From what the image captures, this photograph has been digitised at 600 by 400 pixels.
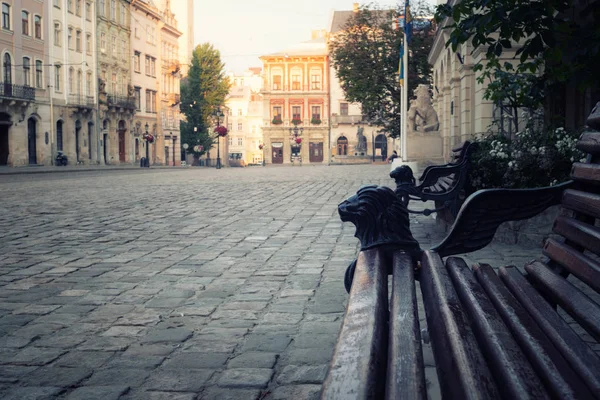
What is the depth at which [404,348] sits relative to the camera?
1703mm

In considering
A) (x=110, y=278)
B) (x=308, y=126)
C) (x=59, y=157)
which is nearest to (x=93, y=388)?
(x=110, y=278)

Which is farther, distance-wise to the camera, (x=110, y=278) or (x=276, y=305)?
(x=110, y=278)

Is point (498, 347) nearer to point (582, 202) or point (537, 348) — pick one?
point (537, 348)

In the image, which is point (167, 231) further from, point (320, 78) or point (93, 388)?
point (320, 78)

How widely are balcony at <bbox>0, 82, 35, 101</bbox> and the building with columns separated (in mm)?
38515

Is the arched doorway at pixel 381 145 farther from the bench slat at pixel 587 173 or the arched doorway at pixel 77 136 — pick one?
the bench slat at pixel 587 173

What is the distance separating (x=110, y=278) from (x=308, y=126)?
242 feet

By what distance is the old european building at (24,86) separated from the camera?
4062cm

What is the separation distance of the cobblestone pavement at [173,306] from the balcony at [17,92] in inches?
1330

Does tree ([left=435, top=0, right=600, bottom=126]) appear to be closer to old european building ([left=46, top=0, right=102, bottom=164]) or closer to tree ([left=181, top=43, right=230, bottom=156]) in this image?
old european building ([left=46, top=0, right=102, bottom=164])

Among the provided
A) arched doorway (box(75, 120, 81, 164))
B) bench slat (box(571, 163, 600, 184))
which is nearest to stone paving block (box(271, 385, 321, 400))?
bench slat (box(571, 163, 600, 184))

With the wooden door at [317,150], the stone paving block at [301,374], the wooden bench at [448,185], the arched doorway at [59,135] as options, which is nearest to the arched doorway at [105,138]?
the arched doorway at [59,135]

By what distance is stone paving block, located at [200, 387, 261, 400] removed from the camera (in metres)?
2.74

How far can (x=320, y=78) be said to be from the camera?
79.0m
